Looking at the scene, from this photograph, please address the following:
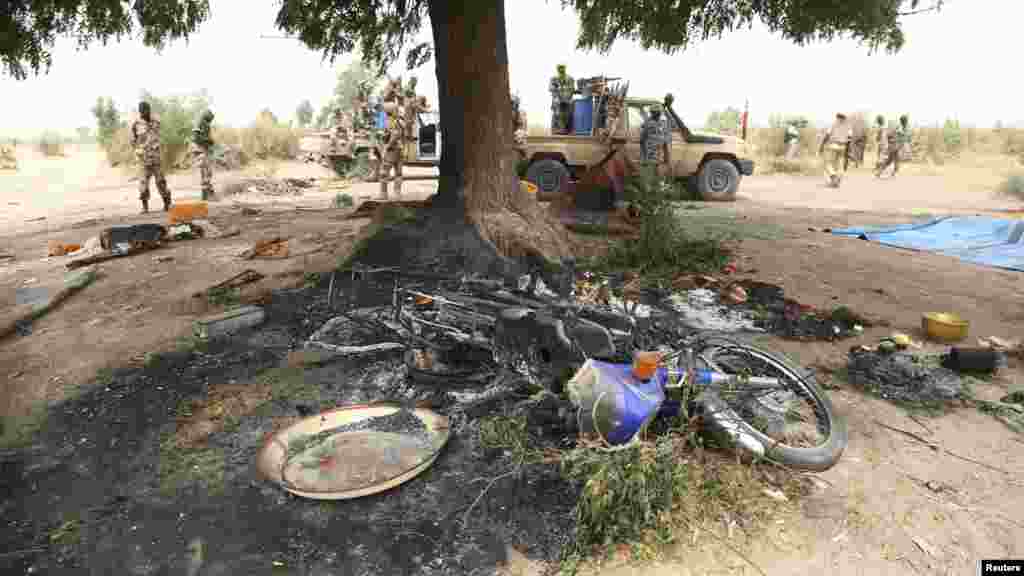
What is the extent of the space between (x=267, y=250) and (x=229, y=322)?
2253mm

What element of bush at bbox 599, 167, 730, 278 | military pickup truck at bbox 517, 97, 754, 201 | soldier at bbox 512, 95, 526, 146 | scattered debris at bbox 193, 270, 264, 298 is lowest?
scattered debris at bbox 193, 270, 264, 298

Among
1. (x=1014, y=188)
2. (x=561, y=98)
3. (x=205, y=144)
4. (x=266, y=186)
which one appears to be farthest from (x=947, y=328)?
(x=266, y=186)

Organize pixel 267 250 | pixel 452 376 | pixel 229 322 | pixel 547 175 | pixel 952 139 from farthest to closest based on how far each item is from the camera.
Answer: pixel 952 139 < pixel 547 175 < pixel 267 250 < pixel 229 322 < pixel 452 376

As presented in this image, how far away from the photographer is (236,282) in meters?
5.68

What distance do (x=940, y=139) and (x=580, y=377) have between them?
936 inches

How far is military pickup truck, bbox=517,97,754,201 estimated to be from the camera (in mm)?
10922

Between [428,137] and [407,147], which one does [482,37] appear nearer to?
[407,147]

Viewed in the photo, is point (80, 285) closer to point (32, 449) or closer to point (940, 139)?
point (32, 449)

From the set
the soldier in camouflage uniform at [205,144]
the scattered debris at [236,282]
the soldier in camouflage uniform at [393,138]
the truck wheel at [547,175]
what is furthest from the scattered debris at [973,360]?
the soldier in camouflage uniform at [205,144]

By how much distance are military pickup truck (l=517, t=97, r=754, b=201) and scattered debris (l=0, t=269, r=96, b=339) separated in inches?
273

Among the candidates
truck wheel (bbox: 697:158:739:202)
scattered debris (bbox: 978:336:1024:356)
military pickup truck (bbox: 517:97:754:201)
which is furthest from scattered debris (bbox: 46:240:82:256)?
truck wheel (bbox: 697:158:739:202)

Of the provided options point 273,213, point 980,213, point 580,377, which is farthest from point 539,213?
point 980,213

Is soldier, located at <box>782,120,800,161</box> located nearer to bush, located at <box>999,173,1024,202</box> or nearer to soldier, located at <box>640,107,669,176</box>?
bush, located at <box>999,173,1024,202</box>

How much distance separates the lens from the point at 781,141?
2014 cm
